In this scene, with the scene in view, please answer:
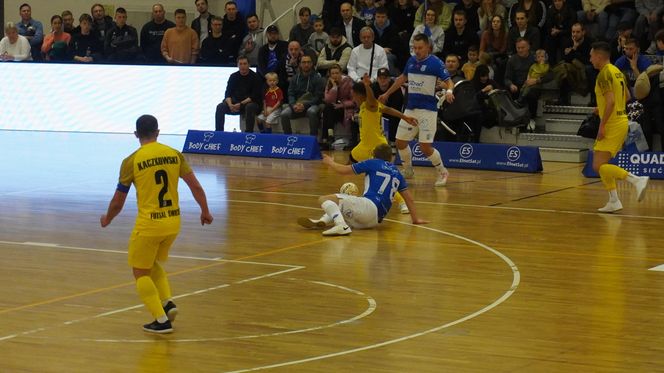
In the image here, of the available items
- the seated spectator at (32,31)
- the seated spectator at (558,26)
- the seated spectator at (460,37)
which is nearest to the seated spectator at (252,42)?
the seated spectator at (460,37)

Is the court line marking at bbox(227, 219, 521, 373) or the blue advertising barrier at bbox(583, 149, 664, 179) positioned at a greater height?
the blue advertising barrier at bbox(583, 149, 664, 179)

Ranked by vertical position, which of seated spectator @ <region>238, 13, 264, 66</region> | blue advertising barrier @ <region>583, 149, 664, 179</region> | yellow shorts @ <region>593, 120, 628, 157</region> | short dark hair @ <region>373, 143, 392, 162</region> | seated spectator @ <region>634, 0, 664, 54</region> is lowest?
blue advertising barrier @ <region>583, 149, 664, 179</region>

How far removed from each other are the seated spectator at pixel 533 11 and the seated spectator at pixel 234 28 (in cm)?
652

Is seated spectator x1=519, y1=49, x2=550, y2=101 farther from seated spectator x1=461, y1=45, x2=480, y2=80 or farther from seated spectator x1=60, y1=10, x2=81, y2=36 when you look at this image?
seated spectator x1=60, y1=10, x2=81, y2=36

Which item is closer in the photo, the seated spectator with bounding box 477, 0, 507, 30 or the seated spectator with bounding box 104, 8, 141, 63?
the seated spectator with bounding box 477, 0, 507, 30

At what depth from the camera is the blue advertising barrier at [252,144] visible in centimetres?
2397

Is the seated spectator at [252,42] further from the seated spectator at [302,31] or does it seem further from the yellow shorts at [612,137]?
the yellow shorts at [612,137]

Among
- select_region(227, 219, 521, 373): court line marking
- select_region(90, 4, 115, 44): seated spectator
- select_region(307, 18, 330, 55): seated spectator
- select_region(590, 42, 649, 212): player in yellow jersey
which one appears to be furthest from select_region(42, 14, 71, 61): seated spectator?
select_region(227, 219, 521, 373): court line marking

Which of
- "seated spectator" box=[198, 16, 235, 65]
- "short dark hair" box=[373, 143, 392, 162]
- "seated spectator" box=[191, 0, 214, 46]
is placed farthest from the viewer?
"seated spectator" box=[191, 0, 214, 46]

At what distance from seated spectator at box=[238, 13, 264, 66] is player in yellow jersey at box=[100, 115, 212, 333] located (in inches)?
722

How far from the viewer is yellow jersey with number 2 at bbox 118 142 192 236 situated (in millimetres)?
9203

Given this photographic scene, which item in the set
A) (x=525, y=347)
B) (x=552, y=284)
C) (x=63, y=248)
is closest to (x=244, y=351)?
(x=525, y=347)

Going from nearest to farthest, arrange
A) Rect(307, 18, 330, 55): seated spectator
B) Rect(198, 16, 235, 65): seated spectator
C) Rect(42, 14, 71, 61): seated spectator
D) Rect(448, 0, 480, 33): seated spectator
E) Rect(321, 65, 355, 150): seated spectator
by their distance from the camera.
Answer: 1. Rect(321, 65, 355, 150): seated spectator
2. Rect(448, 0, 480, 33): seated spectator
3. Rect(307, 18, 330, 55): seated spectator
4. Rect(198, 16, 235, 65): seated spectator
5. Rect(42, 14, 71, 61): seated spectator

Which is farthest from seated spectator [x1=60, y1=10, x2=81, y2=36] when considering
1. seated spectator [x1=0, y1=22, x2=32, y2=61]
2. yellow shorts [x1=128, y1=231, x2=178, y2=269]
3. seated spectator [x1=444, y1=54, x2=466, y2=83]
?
yellow shorts [x1=128, y1=231, x2=178, y2=269]
